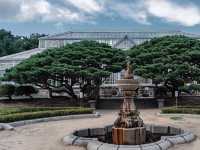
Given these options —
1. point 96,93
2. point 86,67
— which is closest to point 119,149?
point 86,67

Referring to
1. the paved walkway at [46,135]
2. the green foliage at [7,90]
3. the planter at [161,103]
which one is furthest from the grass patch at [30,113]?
the green foliage at [7,90]

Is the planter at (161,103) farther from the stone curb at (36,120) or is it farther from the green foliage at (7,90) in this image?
the green foliage at (7,90)

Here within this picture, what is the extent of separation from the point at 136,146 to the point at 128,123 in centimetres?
136

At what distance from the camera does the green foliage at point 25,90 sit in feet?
102

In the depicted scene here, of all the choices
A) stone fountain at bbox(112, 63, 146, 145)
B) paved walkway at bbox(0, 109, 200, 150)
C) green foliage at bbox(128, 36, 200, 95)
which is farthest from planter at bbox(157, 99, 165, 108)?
stone fountain at bbox(112, 63, 146, 145)

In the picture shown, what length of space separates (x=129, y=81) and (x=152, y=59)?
16602 millimetres

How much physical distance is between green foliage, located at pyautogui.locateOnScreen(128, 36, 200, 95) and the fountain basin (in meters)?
12.2

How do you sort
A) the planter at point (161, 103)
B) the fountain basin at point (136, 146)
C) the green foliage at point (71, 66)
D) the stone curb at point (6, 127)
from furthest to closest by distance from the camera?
the planter at point (161, 103), the green foliage at point (71, 66), the stone curb at point (6, 127), the fountain basin at point (136, 146)

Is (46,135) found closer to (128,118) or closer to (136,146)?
(128,118)

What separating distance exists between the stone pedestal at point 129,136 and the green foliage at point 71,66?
13975 millimetres

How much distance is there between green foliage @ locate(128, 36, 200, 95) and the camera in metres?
26.6

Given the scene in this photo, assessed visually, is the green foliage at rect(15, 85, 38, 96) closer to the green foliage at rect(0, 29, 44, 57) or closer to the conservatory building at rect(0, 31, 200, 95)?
the conservatory building at rect(0, 31, 200, 95)

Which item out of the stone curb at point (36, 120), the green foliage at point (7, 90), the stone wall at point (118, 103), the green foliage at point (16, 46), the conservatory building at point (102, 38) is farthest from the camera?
the green foliage at point (16, 46)

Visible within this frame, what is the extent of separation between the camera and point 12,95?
31750 millimetres
